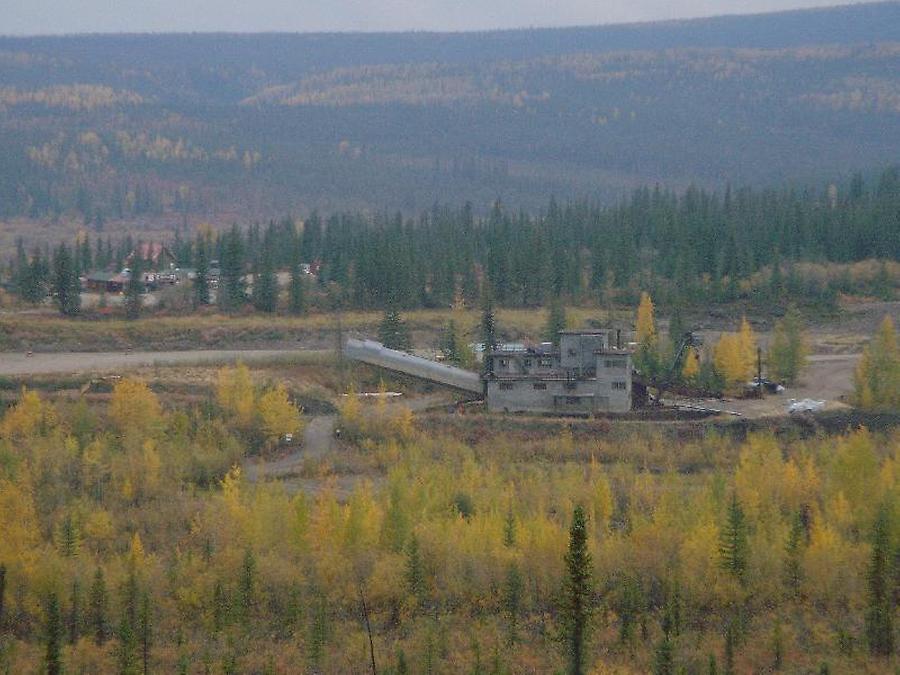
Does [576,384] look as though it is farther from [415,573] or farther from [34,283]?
[34,283]

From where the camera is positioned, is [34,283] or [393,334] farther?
[34,283]

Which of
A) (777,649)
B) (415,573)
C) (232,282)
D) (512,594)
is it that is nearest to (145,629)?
(415,573)

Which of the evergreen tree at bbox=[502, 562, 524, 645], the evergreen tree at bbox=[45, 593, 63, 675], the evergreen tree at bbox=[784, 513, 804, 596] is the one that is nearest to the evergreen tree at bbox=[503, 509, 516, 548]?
the evergreen tree at bbox=[502, 562, 524, 645]

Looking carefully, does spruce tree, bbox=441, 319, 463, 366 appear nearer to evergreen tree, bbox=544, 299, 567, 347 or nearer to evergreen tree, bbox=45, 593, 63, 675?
evergreen tree, bbox=544, 299, 567, 347

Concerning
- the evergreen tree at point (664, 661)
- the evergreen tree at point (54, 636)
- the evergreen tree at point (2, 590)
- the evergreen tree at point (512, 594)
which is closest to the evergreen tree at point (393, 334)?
the evergreen tree at point (512, 594)

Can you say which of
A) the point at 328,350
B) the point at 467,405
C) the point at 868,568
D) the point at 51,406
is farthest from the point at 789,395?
the point at 51,406

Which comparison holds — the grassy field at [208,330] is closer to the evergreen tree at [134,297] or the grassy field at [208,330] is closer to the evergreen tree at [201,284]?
the evergreen tree at [134,297]
